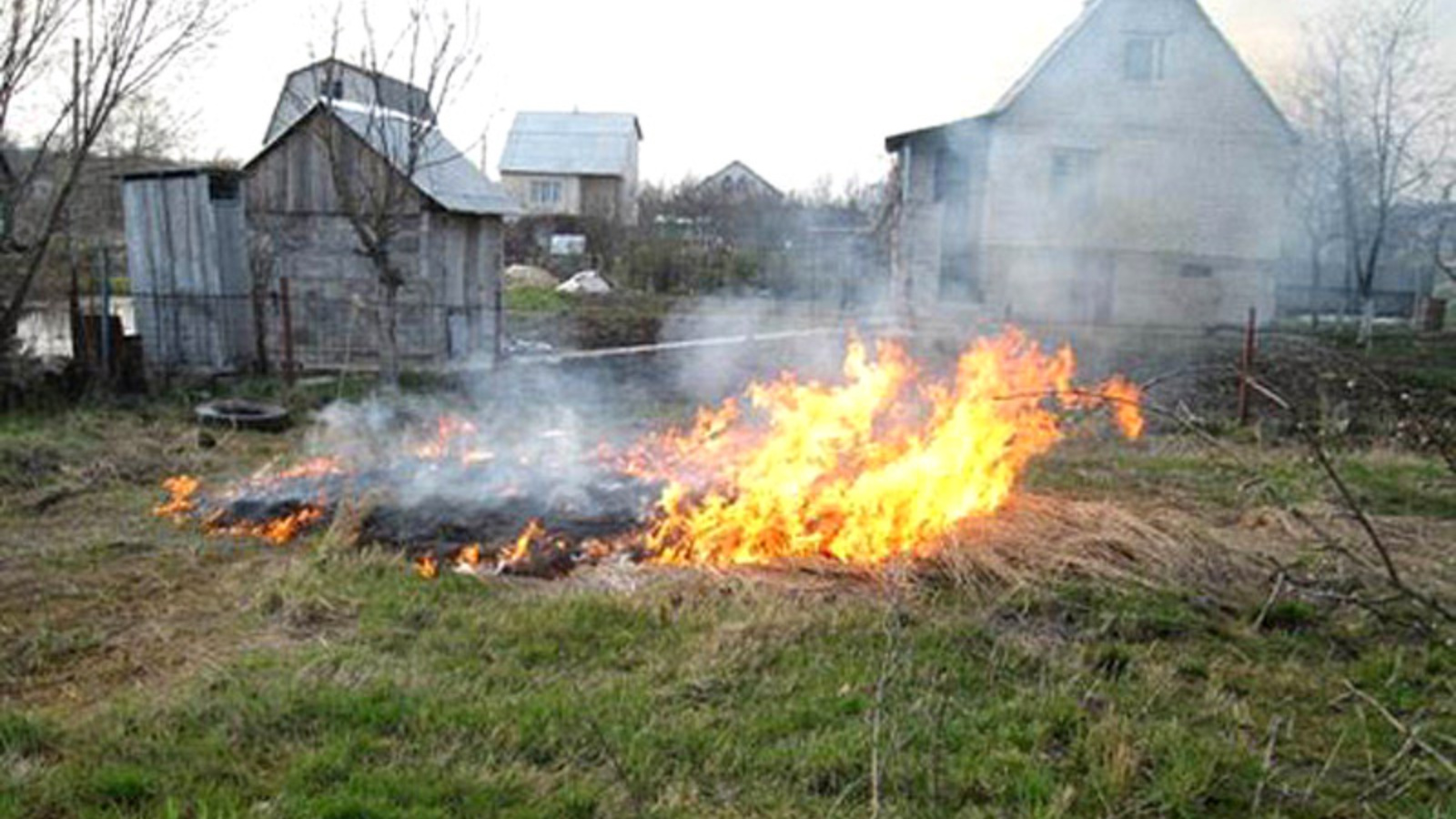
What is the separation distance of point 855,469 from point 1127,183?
17.3 m

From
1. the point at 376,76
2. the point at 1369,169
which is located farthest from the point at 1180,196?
the point at 376,76

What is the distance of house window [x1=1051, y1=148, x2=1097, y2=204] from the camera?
74.0 ft

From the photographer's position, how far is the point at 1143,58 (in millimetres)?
22531

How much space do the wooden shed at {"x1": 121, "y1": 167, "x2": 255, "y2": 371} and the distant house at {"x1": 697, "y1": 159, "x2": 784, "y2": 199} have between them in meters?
24.3

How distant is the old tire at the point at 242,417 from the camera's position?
36.9 ft

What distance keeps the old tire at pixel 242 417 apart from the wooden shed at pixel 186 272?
3345 mm

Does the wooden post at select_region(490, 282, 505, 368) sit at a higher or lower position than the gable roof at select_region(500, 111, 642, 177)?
lower

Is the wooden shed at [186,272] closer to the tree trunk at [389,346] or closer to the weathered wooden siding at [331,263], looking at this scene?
the weathered wooden siding at [331,263]

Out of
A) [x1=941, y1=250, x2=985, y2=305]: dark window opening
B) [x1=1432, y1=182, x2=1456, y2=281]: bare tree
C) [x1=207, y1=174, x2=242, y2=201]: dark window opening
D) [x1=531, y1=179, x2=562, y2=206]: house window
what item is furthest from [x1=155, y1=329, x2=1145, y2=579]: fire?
[x1=531, y1=179, x2=562, y2=206]: house window

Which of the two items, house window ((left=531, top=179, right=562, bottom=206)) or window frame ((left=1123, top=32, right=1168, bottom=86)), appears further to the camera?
house window ((left=531, top=179, right=562, bottom=206))

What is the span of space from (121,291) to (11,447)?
18.8m

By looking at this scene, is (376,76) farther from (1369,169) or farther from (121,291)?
(1369,169)

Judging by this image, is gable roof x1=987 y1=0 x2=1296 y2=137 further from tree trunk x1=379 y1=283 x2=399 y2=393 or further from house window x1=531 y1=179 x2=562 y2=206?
house window x1=531 y1=179 x2=562 y2=206

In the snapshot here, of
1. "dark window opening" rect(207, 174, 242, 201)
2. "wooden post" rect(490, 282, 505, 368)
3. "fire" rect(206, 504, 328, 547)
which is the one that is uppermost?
"dark window opening" rect(207, 174, 242, 201)
